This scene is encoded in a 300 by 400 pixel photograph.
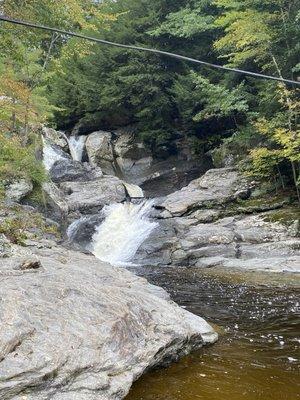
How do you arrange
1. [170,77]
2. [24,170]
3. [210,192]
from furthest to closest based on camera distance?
1. [170,77]
2. [210,192]
3. [24,170]

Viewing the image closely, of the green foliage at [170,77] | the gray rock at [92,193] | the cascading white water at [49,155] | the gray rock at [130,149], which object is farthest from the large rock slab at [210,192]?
the cascading white water at [49,155]

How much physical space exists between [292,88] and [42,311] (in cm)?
1634

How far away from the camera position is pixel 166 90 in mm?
26422

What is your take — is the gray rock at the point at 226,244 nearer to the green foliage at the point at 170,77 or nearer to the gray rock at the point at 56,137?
the green foliage at the point at 170,77

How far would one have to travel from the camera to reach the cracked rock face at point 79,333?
13.9 ft

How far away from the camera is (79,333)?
496 cm

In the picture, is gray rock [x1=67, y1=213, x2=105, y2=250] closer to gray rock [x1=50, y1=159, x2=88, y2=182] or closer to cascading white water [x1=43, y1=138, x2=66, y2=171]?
gray rock [x1=50, y1=159, x2=88, y2=182]

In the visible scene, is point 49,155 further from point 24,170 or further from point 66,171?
point 24,170

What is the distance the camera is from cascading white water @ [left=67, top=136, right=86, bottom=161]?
28734mm

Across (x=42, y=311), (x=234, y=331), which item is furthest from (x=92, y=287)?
(x=234, y=331)

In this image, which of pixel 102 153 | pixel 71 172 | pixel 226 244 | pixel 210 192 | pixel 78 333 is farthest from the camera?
pixel 102 153

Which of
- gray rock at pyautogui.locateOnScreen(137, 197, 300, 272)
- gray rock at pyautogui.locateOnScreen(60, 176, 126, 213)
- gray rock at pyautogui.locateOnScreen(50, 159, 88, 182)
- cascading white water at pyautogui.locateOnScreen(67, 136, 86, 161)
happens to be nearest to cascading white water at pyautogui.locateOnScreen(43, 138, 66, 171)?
gray rock at pyautogui.locateOnScreen(50, 159, 88, 182)

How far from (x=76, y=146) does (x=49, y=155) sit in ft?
13.1

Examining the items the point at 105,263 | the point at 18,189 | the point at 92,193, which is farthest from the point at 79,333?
the point at 92,193
